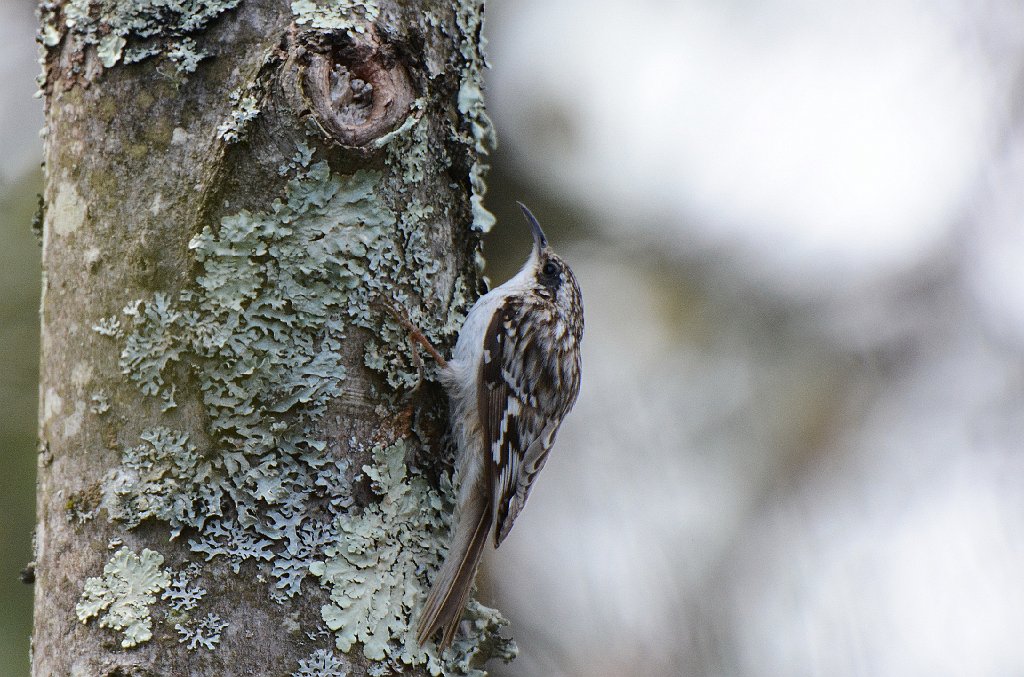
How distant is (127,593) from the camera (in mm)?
1369

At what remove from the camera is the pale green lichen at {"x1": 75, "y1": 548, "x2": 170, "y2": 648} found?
4.45 feet

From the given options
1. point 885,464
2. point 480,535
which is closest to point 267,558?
point 480,535

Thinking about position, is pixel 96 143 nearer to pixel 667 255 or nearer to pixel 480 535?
pixel 480 535

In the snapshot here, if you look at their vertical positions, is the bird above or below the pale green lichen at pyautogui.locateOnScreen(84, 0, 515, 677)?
below

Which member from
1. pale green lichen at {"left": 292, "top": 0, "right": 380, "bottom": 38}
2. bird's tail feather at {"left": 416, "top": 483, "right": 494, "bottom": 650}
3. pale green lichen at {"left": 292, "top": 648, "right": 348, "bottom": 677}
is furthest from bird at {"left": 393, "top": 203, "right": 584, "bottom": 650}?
pale green lichen at {"left": 292, "top": 0, "right": 380, "bottom": 38}

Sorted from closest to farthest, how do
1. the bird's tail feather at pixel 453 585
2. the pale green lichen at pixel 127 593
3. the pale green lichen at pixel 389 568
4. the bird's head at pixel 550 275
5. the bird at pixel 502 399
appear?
1. the pale green lichen at pixel 127 593
2. the pale green lichen at pixel 389 568
3. the bird's tail feather at pixel 453 585
4. the bird at pixel 502 399
5. the bird's head at pixel 550 275

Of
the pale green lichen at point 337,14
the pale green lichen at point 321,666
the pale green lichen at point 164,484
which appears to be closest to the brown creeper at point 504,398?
the pale green lichen at point 321,666

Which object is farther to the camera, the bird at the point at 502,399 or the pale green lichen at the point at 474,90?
the pale green lichen at the point at 474,90

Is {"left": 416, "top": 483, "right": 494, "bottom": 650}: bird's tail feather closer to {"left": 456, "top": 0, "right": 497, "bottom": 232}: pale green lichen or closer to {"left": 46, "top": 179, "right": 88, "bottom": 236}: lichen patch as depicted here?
{"left": 456, "top": 0, "right": 497, "bottom": 232}: pale green lichen

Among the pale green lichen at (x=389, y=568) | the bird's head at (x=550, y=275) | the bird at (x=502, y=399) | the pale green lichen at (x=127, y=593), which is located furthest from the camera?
the bird's head at (x=550, y=275)

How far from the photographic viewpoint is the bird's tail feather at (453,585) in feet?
5.22

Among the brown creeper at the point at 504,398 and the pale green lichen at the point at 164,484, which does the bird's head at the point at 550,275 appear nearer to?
the brown creeper at the point at 504,398

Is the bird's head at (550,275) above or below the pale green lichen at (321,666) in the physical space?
below

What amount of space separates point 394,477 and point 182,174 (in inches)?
25.2
